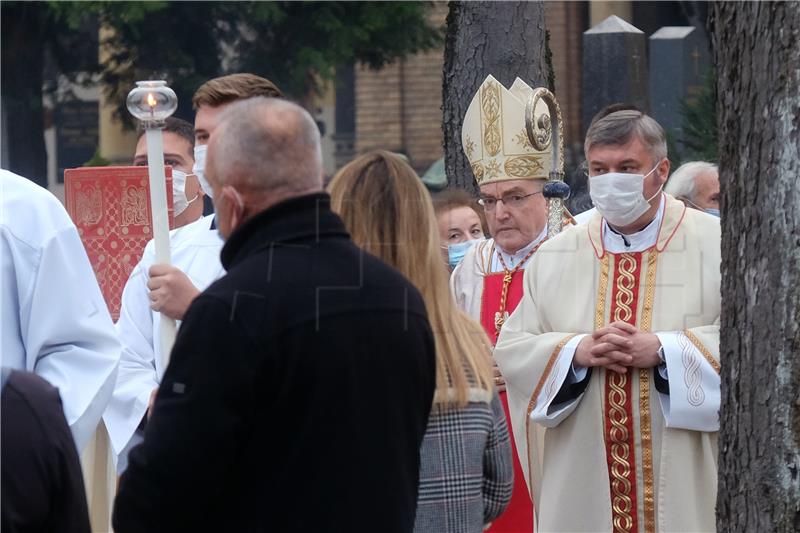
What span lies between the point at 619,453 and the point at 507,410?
54cm

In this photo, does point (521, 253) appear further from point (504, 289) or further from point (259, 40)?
point (259, 40)

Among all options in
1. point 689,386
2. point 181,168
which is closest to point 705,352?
point 689,386

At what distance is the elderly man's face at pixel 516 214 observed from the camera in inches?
203

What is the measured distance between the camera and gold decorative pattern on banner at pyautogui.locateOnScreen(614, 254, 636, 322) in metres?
4.66

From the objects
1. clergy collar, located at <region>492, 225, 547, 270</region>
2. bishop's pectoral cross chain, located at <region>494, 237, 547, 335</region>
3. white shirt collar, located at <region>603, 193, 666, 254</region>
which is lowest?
bishop's pectoral cross chain, located at <region>494, 237, 547, 335</region>

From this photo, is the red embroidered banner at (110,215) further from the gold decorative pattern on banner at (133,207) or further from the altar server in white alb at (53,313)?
the altar server in white alb at (53,313)

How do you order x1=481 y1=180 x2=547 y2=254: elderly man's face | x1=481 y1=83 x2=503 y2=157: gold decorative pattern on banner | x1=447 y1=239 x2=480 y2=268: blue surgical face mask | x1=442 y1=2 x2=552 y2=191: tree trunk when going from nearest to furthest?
1. x1=481 y1=180 x2=547 y2=254: elderly man's face
2. x1=481 y1=83 x2=503 y2=157: gold decorative pattern on banner
3. x1=447 y1=239 x2=480 y2=268: blue surgical face mask
4. x1=442 y1=2 x2=552 y2=191: tree trunk

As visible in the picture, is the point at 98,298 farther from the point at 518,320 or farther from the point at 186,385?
the point at 518,320

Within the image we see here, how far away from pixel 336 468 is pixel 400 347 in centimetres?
25

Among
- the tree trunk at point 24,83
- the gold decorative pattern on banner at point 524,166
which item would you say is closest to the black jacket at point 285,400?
the gold decorative pattern on banner at point 524,166

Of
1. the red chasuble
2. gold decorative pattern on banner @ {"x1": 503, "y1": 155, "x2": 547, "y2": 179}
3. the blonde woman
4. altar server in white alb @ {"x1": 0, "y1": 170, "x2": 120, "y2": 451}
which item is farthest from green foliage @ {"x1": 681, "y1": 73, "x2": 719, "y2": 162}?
Result: the blonde woman

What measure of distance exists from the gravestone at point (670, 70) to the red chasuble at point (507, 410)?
21.5ft

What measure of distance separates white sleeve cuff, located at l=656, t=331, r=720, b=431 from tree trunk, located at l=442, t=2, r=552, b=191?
257cm

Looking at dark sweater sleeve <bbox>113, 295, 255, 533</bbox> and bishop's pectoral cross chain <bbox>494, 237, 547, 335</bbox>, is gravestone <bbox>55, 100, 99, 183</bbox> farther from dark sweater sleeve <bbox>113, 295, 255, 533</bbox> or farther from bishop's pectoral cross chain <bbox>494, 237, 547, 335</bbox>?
dark sweater sleeve <bbox>113, 295, 255, 533</bbox>
